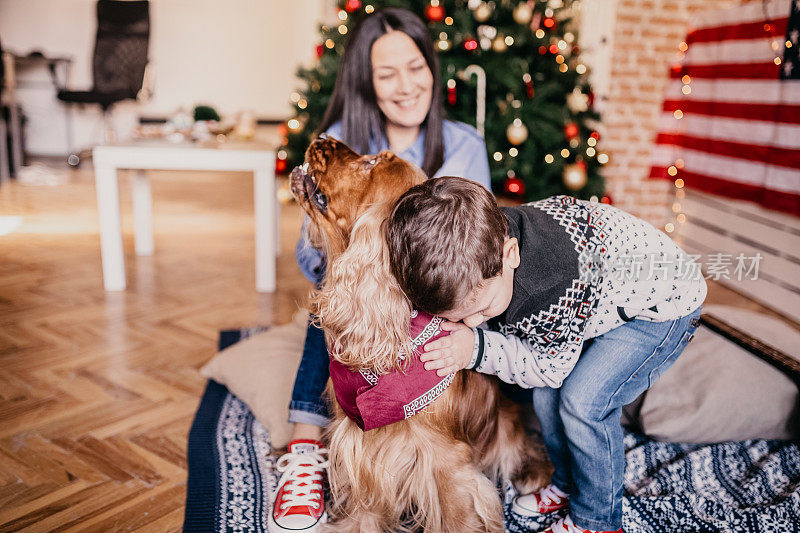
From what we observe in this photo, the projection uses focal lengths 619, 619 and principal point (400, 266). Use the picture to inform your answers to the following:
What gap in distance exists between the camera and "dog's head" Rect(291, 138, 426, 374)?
1.19 m

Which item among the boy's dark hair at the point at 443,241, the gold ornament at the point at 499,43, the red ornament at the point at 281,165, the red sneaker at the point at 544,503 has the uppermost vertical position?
the gold ornament at the point at 499,43

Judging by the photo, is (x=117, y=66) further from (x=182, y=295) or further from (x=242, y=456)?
(x=242, y=456)

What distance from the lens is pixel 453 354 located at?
131 cm

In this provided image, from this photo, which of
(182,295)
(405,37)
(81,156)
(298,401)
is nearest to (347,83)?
(405,37)

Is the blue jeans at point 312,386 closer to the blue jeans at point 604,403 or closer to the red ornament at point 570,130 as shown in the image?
the blue jeans at point 604,403

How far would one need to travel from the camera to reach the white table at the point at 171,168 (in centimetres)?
312

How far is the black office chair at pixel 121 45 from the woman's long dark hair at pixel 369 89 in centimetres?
659

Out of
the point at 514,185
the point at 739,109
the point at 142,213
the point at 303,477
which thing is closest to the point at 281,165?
the point at 142,213

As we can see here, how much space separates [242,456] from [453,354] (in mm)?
844

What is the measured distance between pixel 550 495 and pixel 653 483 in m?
0.32

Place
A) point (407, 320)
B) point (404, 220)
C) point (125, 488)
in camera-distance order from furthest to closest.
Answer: point (125, 488) < point (407, 320) < point (404, 220)

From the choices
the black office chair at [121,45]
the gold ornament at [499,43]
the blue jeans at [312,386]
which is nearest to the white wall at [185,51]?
the black office chair at [121,45]

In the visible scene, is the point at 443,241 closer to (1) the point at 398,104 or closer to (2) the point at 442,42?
(1) the point at 398,104

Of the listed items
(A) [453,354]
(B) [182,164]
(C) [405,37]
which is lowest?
(A) [453,354]
